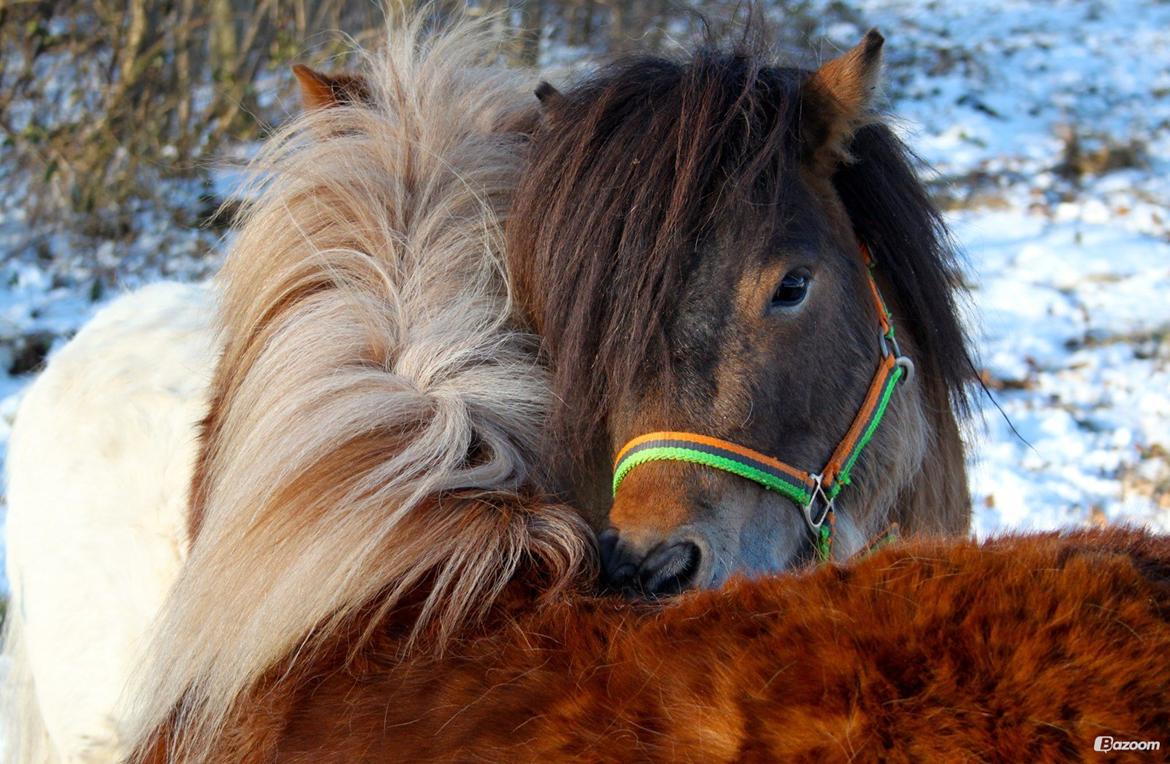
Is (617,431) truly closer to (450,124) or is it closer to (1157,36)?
(450,124)

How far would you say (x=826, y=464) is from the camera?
6.73 ft

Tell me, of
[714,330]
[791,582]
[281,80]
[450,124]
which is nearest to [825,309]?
[714,330]

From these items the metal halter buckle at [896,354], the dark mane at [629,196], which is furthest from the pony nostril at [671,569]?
the metal halter buckle at [896,354]

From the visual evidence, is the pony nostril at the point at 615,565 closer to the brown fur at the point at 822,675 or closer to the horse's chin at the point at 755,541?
the horse's chin at the point at 755,541

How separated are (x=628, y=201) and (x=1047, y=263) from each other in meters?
5.27

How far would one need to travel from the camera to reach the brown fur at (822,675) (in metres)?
0.92

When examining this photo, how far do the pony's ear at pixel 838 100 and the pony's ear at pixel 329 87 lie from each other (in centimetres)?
100

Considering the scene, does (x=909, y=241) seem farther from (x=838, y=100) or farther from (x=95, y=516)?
(x=95, y=516)

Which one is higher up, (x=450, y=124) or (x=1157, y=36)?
(x=450, y=124)

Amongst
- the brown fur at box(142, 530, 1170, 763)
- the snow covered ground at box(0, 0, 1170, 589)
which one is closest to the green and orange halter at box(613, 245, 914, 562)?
the snow covered ground at box(0, 0, 1170, 589)

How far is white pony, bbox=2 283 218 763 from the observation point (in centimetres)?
240

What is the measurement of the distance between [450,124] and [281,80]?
5.93 metres

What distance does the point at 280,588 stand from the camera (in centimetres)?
143

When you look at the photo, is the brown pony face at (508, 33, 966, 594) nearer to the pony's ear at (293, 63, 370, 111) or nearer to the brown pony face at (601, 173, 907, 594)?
the brown pony face at (601, 173, 907, 594)
